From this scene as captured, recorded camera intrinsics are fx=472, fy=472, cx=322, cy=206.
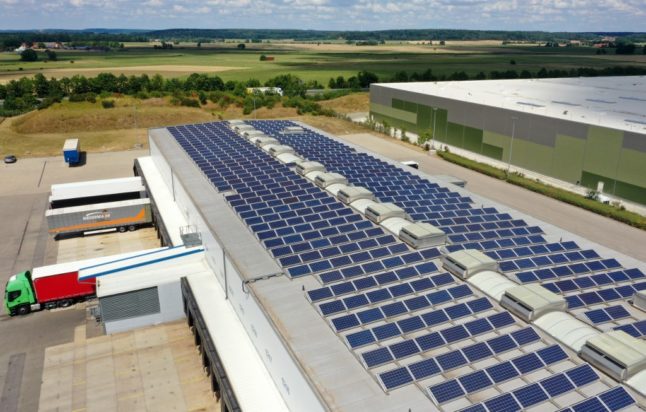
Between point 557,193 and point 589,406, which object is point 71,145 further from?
point 589,406

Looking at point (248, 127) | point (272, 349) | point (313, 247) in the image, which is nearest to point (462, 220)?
point (313, 247)

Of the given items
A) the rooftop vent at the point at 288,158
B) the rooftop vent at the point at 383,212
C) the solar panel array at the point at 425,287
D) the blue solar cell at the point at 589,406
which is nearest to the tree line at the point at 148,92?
the rooftop vent at the point at 288,158

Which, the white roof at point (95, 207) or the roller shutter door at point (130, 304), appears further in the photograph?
the white roof at point (95, 207)

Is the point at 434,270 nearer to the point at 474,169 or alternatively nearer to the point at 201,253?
the point at 201,253

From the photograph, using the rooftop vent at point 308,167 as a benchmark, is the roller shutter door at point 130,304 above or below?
below

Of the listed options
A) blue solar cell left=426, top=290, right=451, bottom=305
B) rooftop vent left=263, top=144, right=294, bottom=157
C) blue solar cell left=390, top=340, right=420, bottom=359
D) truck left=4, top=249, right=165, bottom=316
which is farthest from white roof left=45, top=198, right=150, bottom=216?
blue solar cell left=390, top=340, right=420, bottom=359

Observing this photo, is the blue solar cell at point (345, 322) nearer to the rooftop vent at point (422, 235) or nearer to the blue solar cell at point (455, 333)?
the blue solar cell at point (455, 333)

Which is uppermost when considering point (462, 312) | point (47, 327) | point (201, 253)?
point (462, 312)
